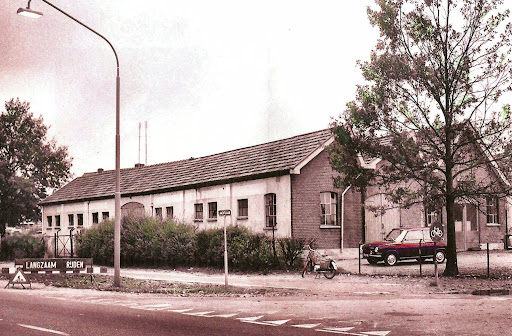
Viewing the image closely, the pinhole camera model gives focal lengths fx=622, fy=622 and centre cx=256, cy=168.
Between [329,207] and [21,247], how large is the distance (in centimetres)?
1867

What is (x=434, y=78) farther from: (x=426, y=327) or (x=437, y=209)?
(x=426, y=327)

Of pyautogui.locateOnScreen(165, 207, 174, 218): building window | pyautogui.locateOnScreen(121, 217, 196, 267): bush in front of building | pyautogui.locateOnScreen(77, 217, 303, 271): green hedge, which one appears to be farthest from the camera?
pyautogui.locateOnScreen(165, 207, 174, 218): building window

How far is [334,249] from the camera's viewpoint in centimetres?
2959

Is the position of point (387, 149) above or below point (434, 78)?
below

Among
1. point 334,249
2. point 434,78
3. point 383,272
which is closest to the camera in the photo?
point 434,78

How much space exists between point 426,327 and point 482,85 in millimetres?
12630

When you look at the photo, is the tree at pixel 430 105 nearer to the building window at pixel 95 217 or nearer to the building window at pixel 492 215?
the building window at pixel 492 215

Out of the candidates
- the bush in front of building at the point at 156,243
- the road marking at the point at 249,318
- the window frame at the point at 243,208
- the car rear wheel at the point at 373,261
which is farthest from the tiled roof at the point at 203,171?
the road marking at the point at 249,318

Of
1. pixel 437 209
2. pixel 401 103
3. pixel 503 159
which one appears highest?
pixel 401 103

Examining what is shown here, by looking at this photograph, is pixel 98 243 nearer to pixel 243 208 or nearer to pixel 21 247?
pixel 21 247

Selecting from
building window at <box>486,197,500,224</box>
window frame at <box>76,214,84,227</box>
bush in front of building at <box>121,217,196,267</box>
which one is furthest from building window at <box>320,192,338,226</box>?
window frame at <box>76,214,84,227</box>

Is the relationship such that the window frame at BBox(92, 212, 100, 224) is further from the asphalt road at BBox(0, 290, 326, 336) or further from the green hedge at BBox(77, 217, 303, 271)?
the asphalt road at BBox(0, 290, 326, 336)

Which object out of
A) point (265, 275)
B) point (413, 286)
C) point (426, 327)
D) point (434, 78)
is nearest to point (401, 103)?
point (434, 78)

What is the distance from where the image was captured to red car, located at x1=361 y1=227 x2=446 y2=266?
26719 mm
